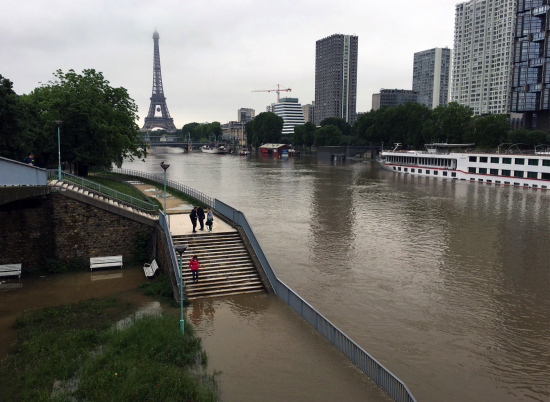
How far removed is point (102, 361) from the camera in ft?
38.7

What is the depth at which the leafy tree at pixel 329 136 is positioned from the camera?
13590 cm

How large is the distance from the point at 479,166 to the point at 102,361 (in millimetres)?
63922

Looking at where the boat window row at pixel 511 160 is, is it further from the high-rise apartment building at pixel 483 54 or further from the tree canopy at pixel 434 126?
the high-rise apartment building at pixel 483 54

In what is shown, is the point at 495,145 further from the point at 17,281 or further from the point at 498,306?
the point at 17,281

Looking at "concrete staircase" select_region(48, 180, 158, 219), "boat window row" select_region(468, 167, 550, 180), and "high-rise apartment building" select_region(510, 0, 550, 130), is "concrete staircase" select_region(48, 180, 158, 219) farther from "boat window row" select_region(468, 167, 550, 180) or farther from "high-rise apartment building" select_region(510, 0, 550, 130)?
"high-rise apartment building" select_region(510, 0, 550, 130)

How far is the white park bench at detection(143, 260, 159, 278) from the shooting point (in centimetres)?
1970

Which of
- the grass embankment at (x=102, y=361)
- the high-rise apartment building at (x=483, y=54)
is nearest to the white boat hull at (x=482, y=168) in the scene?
the grass embankment at (x=102, y=361)

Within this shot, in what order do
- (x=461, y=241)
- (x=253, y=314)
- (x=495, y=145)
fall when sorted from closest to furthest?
(x=253, y=314) < (x=461, y=241) < (x=495, y=145)

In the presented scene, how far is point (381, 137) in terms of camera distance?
4624 inches

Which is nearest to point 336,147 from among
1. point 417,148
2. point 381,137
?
point 381,137

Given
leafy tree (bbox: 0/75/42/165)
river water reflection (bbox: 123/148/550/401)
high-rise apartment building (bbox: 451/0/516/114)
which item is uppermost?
high-rise apartment building (bbox: 451/0/516/114)

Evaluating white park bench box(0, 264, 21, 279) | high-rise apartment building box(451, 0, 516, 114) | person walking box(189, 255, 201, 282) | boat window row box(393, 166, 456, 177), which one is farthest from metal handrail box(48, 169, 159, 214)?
high-rise apartment building box(451, 0, 516, 114)

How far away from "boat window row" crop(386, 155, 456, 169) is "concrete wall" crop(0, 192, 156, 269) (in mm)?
59981

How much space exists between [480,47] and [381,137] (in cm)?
10167
